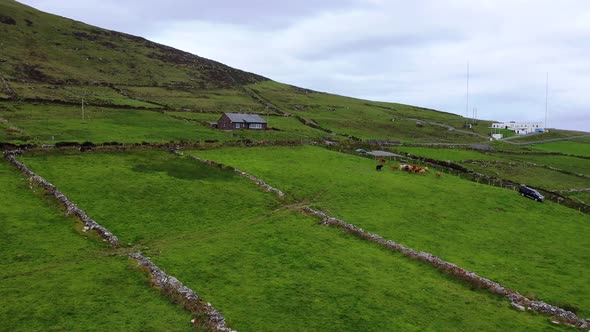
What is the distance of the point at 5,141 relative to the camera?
227 feet

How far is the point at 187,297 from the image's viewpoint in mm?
27969

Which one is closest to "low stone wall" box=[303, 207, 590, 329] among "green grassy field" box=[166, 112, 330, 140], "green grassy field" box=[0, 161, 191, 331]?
"green grassy field" box=[0, 161, 191, 331]

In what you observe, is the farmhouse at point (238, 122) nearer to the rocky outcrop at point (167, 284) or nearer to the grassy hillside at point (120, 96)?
the grassy hillside at point (120, 96)

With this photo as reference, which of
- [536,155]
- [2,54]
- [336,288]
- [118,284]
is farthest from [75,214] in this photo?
[2,54]

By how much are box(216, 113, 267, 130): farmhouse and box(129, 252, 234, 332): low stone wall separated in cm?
8918

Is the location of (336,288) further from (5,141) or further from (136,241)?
(5,141)

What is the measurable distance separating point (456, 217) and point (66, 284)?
138 feet

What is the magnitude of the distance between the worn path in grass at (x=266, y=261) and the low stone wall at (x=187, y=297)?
1108 mm

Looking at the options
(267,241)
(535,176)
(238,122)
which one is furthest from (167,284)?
(238,122)

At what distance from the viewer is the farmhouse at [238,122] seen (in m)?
121

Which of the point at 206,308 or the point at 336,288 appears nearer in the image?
the point at 206,308

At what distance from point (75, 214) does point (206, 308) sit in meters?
23.3

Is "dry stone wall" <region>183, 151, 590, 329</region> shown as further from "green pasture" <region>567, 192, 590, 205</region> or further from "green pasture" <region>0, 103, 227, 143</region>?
"green pasture" <region>567, 192, 590, 205</region>

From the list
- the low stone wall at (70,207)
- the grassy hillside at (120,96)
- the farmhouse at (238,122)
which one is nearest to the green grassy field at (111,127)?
the grassy hillside at (120,96)
